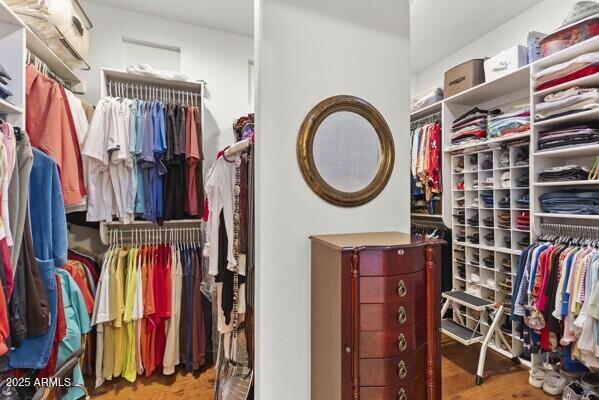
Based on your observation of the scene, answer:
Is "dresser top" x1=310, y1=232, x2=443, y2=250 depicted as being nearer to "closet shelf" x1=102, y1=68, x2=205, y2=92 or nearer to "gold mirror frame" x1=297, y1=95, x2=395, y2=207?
"gold mirror frame" x1=297, y1=95, x2=395, y2=207

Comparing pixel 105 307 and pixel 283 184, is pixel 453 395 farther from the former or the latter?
pixel 105 307

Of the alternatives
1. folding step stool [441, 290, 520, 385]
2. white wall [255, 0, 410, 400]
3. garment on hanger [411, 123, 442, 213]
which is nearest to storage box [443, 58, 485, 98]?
garment on hanger [411, 123, 442, 213]

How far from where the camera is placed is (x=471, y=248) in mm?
2844

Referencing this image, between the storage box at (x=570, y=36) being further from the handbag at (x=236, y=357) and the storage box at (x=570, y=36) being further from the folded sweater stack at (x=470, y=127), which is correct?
the handbag at (x=236, y=357)

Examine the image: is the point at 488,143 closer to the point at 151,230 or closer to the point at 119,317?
the point at 151,230

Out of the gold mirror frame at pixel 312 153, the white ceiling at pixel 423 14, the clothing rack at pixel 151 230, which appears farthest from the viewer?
the white ceiling at pixel 423 14

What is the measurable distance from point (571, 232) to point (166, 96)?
128 inches

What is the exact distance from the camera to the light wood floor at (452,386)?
2.01m

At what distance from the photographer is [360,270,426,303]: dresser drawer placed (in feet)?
3.75

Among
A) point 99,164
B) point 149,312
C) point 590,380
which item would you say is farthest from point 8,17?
point 590,380

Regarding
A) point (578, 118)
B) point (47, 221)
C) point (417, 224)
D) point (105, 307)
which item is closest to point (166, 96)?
point (47, 221)

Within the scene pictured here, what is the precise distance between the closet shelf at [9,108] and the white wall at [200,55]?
110 cm

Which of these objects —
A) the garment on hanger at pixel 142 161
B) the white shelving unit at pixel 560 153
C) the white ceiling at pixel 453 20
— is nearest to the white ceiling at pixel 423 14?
the white ceiling at pixel 453 20

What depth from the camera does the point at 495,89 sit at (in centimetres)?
259
